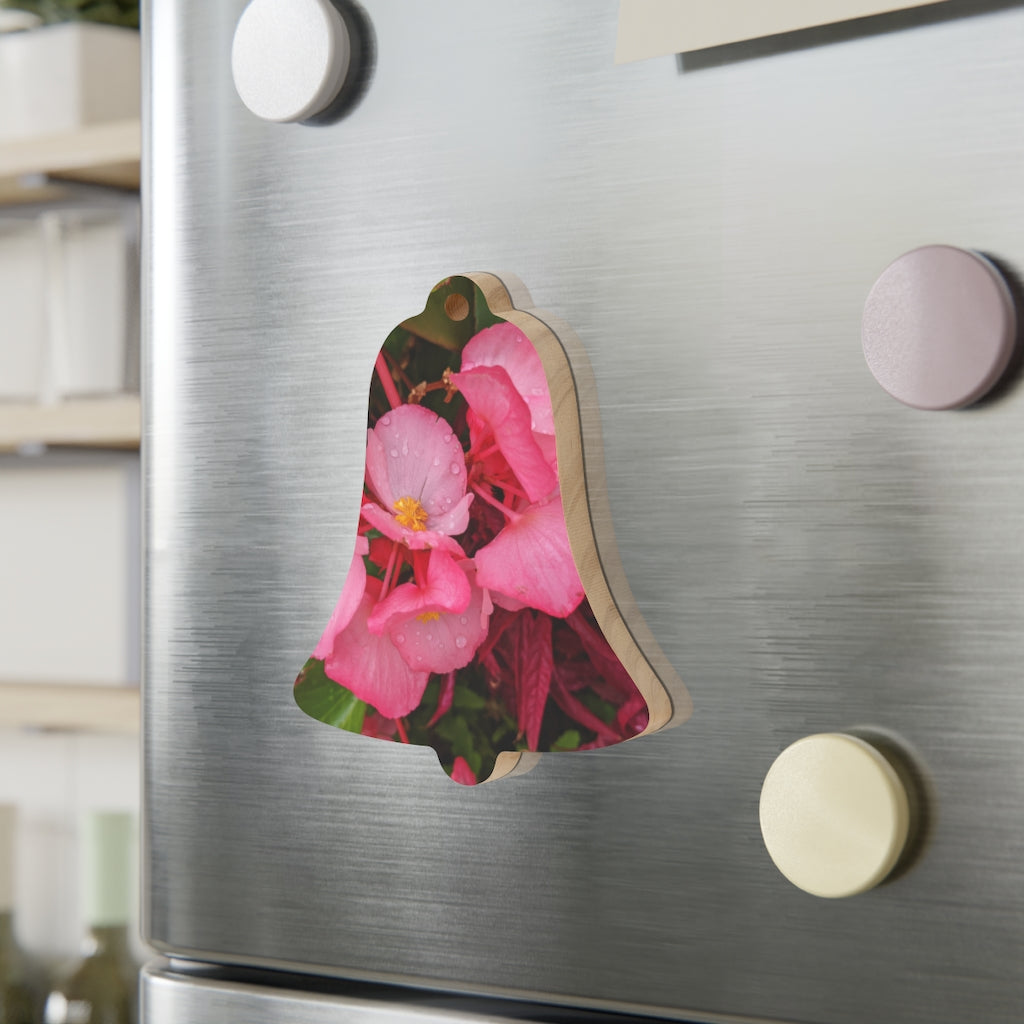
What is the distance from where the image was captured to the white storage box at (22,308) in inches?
44.1

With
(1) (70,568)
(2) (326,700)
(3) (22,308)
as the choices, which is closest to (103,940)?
(1) (70,568)

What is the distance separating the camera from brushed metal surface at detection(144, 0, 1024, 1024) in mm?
340

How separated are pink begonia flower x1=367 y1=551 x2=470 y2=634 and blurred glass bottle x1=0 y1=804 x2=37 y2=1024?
94cm

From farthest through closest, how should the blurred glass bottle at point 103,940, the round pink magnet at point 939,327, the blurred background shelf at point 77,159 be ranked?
the blurred glass bottle at point 103,940 → the blurred background shelf at point 77,159 → the round pink magnet at point 939,327

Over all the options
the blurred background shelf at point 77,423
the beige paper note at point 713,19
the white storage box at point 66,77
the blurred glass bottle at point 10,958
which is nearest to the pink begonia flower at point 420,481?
the beige paper note at point 713,19

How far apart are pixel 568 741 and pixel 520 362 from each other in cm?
13

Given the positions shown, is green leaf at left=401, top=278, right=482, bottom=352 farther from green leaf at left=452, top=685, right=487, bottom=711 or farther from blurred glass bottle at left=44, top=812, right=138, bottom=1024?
blurred glass bottle at left=44, top=812, right=138, bottom=1024

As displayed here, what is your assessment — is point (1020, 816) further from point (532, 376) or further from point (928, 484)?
point (532, 376)

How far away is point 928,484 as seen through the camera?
1.13 feet

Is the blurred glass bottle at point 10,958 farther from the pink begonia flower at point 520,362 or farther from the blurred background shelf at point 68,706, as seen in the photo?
the pink begonia flower at point 520,362

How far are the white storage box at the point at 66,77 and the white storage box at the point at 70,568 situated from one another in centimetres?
31

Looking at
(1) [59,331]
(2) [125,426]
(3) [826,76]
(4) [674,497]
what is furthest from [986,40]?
(1) [59,331]

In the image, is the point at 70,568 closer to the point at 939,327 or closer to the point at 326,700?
the point at 326,700

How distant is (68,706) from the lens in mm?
1041
